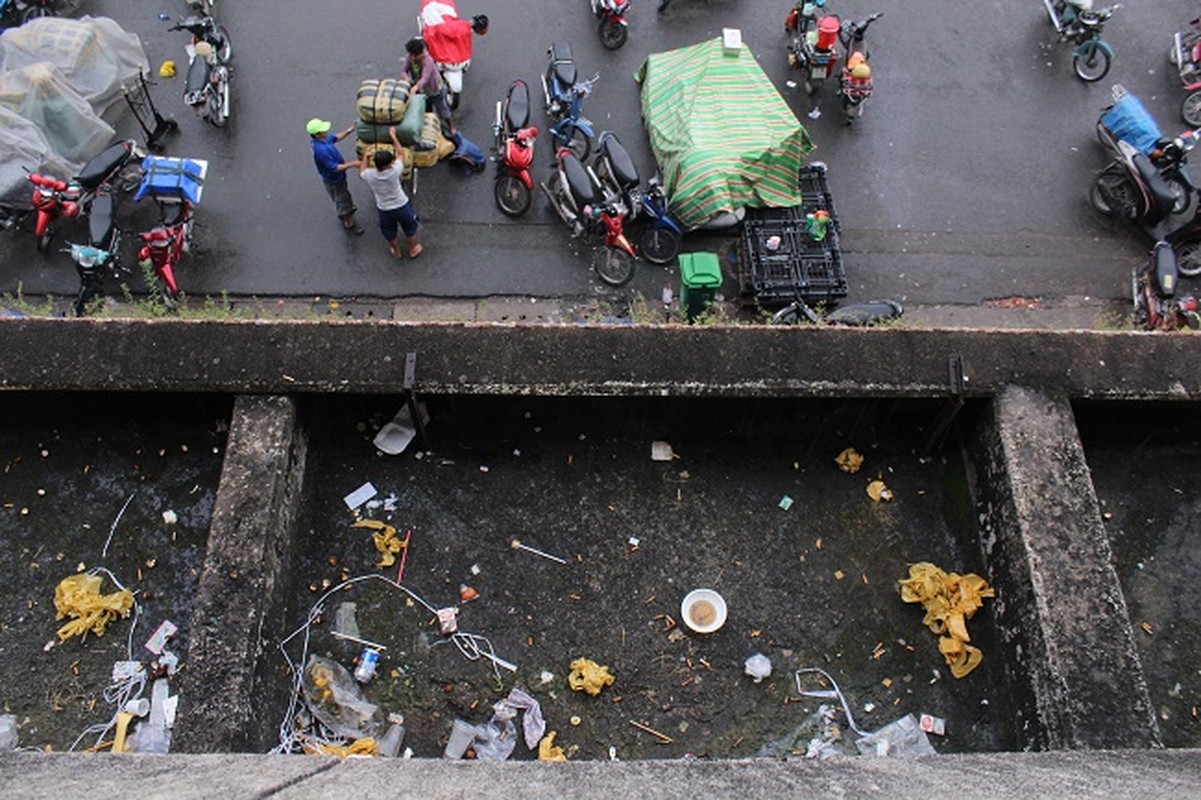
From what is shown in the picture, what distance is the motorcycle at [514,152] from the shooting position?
1041 cm

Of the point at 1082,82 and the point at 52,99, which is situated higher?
the point at 1082,82

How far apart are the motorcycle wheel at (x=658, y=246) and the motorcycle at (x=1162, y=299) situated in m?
4.93

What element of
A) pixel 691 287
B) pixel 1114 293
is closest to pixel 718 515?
pixel 691 287

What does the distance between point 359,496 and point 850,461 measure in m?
3.03

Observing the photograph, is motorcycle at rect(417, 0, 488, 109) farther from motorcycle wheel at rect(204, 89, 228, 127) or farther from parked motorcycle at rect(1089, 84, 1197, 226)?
parked motorcycle at rect(1089, 84, 1197, 226)

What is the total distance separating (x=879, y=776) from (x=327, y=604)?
3.28 metres

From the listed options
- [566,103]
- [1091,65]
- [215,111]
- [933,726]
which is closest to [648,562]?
[933,726]

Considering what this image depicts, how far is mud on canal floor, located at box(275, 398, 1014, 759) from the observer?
5348 mm

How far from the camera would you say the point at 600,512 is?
5887 millimetres

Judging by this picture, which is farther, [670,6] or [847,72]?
[670,6]

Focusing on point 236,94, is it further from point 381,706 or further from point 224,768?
point 224,768

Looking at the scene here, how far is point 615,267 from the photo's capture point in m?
10.4

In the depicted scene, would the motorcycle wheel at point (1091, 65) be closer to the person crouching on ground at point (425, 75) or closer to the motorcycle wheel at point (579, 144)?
the motorcycle wheel at point (579, 144)

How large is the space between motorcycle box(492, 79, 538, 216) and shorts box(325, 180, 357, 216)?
161 centimetres
